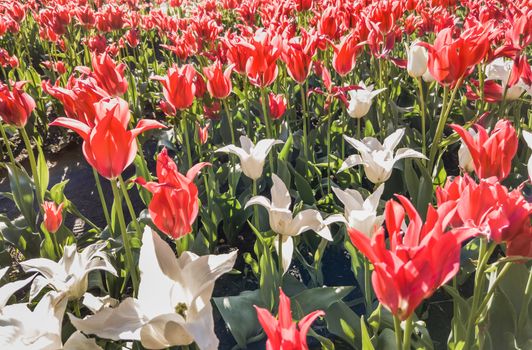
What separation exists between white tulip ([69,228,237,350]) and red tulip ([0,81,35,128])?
94 centimetres

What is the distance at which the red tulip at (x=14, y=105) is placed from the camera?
5.20ft

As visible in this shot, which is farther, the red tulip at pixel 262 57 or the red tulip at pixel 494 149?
the red tulip at pixel 262 57

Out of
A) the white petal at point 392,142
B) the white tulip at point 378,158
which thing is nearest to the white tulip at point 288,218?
the white tulip at point 378,158

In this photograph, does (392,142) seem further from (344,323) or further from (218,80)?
(218,80)

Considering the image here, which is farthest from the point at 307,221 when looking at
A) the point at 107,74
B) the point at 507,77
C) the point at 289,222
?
the point at 507,77

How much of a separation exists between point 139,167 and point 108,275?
0.45 meters

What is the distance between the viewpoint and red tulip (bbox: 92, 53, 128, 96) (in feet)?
5.68

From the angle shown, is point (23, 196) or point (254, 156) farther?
point (23, 196)

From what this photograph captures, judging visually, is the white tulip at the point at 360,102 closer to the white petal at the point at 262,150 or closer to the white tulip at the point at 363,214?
the white petal at the point at 262,150

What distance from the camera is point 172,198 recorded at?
1.03 m

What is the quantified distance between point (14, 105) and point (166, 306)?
1067 millimetres

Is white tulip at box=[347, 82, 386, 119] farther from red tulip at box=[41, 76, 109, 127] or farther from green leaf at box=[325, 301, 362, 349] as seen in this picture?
red tulip at box=[41, 76, 109, 127]

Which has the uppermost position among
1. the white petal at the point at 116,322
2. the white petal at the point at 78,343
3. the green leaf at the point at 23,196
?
the white petal at the point at 116,322

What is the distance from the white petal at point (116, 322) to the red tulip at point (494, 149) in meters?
0.73
